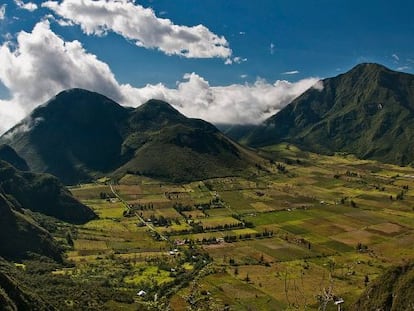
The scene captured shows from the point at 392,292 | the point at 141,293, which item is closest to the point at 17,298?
the point at 141,293

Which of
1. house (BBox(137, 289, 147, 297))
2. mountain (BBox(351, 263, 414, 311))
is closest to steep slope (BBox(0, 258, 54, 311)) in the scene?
house (BBox(137, 289, 147, 297))

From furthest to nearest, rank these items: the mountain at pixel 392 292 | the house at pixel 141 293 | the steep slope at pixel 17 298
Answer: the house at pixel 141 293, the steep slope at pixel 17 298, the mountain at pixel 392 292

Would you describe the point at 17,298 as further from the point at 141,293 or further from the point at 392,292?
the point at 392,292

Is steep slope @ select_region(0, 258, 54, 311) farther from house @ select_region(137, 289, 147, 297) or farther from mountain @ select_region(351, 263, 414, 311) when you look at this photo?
mountain @ select_region(351, 263, 414, 311)

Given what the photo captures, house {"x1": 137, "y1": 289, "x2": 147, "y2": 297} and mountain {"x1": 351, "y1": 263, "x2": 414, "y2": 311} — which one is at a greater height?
mountain {"x1": 351, "y1": 263, "x2": 414, "y2": 311}

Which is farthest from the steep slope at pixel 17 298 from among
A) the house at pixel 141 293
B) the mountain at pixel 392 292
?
the mountain at pixel 392 292

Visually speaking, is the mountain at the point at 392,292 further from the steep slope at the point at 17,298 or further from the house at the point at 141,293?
the steep slope at the point at 17,298

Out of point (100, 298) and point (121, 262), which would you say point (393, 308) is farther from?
point (121, 262)

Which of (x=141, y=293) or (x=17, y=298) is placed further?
(x=141, y=293)

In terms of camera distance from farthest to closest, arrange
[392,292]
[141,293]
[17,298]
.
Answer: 1. [141,293]
2. [17,298]
3. [392,292]
